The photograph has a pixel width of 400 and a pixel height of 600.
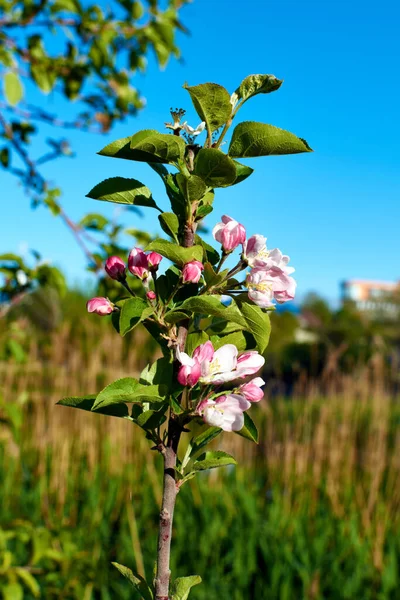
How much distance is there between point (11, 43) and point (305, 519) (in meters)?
2.74

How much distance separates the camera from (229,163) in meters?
0.54

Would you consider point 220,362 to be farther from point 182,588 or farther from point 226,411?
point 182,588

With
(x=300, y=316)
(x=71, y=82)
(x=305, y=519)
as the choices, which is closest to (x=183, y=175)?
(x=71, y=82)

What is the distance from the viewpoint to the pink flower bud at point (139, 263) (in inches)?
Result: 23.4

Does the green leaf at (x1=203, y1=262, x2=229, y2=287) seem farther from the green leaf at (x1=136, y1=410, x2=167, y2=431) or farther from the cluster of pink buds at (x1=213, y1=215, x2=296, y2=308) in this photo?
the green leaf at (x1=136, y1=410, x2=167, y2=431)

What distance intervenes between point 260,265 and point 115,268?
0.15 m

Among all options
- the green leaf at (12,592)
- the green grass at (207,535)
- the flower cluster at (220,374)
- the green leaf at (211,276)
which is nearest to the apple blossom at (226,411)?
the flower cluster at (220,374)

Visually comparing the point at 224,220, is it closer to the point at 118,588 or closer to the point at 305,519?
the point at 118,588

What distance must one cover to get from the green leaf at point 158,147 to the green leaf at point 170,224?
0.06m

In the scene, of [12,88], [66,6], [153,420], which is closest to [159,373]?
[153,420]

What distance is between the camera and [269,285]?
59cm

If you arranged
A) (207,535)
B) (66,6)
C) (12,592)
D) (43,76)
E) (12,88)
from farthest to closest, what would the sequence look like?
(207,535) → (43,76) → (66,6) → (12,88) → (12,592)

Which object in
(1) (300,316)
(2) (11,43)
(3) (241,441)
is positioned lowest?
(3) (241,441)

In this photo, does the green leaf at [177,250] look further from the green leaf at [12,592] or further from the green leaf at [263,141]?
the green leaf at [12,592]
